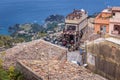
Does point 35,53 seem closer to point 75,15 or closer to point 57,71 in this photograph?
point 57,71

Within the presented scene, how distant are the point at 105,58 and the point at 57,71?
9.03 feet

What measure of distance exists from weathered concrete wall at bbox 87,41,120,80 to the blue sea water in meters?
41.7

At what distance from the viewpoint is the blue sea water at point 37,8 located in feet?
200

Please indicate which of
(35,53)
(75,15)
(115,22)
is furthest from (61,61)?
(75,15)

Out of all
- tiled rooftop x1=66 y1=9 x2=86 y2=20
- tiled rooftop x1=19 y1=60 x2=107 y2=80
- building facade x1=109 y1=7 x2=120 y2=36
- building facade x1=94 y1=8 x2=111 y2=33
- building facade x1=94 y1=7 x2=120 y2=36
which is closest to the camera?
tiled rooftop x1=19 y1=60 x2=107 y2=80

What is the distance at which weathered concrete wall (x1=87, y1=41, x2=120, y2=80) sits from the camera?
12586mm

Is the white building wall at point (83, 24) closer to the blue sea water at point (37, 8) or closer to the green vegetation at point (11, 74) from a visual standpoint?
the green vegetation at point (11, 74)

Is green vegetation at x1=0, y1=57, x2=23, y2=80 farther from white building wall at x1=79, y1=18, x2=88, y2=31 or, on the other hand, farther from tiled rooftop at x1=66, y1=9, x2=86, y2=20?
white building wall at x1=79, y1=18, x2=88, y2=31

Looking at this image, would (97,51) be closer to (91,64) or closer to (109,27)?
(91,64)

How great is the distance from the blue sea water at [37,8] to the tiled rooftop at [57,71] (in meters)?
44.1

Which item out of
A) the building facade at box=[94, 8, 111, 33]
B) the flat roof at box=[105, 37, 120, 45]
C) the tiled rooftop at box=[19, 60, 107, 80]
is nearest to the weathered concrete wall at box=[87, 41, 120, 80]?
the flat roof at box=[105, 37, 120, 45]

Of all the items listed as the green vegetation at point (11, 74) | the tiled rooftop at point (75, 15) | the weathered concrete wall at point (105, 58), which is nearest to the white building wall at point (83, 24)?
the tiled rooftop at point (75, 15)

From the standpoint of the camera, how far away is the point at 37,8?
245 ft

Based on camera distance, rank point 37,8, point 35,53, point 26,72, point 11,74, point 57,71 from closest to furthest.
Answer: point 57,71 → point 26,72 → point 11,74 → point 35,53 → point 37,8
